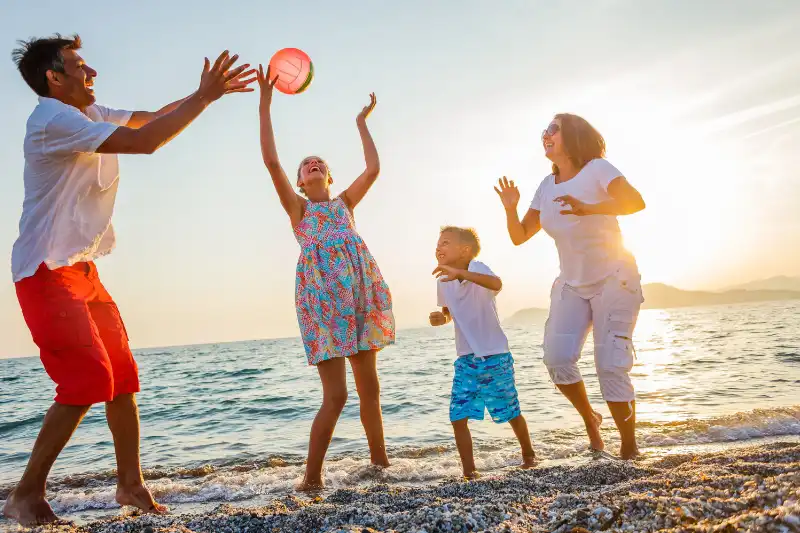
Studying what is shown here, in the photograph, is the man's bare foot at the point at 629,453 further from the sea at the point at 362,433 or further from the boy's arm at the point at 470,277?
the boy's arm at the point at 470,277

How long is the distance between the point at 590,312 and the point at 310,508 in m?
2.43

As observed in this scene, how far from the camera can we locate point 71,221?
3.40 m

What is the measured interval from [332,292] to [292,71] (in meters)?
1.82

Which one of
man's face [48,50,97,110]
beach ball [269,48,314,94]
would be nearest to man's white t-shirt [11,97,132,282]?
man's face [48,50,97,110]

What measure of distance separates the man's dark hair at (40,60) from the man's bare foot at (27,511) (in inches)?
87.4

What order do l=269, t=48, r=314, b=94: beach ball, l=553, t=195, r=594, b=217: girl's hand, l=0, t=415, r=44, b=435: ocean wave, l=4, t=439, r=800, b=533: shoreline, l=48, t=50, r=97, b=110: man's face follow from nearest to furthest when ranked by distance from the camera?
1. l=4, t=439, r=800, b=533: shoreline
2. l=48, t=50, r=97, b=110: man's face
3. l=553, t=195, r=594, b=217: girl's hand
4. l=269, t=48, r=314, b=94: beach ball
5. l=0, t=415, r=44, b=435: ocean wave

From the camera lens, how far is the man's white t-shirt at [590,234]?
14.3ft

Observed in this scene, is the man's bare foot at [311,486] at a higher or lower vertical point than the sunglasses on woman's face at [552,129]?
lower

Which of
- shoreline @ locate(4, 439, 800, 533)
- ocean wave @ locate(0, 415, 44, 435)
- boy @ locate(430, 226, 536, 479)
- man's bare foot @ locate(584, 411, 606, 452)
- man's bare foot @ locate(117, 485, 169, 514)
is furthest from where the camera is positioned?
ocean wave @ locate(0, 415, 44, 435)

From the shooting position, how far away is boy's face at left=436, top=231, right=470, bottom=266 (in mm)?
4930

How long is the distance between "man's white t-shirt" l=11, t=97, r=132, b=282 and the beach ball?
1.83 metres

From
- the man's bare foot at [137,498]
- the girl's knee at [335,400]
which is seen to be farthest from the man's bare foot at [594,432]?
the man's bare foot at [137,498]

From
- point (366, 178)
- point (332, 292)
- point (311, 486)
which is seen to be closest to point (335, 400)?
point (311, 486)

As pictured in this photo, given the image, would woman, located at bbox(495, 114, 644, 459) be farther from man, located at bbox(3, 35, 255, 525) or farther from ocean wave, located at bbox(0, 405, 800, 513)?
man, located at bbox(3, 35, 255, 525)
